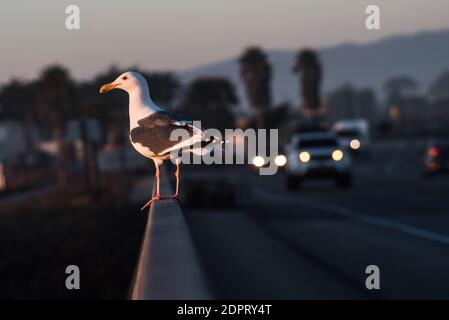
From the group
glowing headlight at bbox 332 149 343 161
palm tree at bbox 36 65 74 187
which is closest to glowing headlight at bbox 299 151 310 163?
glowing headlight at bbox 332 149 343 161

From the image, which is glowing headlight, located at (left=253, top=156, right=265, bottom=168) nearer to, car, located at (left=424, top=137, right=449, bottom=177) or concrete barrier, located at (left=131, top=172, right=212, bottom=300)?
concrete barrier, located at (left=131, top=172, right=212, bottom=300)

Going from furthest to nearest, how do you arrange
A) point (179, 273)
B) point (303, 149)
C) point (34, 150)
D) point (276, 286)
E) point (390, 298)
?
1. point (34, 150)
2. point (303, 149)
3. point (276, 286)
4. point (390, 298)
5. point (179, 273)

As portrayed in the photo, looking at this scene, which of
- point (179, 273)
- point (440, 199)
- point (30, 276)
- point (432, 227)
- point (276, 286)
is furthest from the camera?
point (440, 199)

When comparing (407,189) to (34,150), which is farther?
(34,150)

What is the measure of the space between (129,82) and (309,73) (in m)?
89.9

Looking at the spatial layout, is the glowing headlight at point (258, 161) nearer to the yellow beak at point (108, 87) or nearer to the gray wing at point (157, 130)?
the gray wing at point (157, 130)

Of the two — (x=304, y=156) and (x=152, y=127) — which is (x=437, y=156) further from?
(x=152, y=127)

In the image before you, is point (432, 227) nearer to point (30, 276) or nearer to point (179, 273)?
point (30, 276)

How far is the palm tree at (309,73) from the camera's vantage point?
295ft

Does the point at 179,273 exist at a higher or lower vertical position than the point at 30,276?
higher

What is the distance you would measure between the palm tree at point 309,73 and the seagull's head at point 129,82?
84020 millimetres
